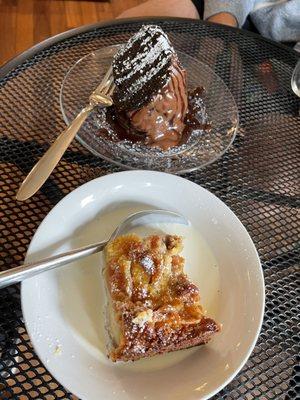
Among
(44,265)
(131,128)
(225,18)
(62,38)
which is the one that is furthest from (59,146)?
(225,18)

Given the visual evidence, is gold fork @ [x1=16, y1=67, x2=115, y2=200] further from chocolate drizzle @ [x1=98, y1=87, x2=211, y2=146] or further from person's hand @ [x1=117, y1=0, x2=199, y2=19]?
person's hand @ [x1=117, y1=0, x2=199, y2=19]

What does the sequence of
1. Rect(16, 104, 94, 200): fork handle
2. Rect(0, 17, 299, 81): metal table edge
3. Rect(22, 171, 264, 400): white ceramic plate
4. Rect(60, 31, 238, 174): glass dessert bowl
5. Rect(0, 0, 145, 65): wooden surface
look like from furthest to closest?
Rect(0, 0, 145, 65): wooden surface
Rect(0, 17, 299, 81): metal table edge
Rect(60, 31, 238, 174): glass dessert bowl
Rect(16, 104, 94, 200): fork handle
Rect(22, 171, 264, 400): white ceramic plate

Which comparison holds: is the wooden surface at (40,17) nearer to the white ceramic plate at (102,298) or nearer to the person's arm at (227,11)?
the person's arm at (227,11)

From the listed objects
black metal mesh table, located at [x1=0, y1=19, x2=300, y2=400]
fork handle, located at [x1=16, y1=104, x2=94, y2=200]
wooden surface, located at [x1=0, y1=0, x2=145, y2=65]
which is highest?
fork handle, located at [x1=16, y1=104, x2=94, y2=200]

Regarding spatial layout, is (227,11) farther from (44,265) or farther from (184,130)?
(44,265)

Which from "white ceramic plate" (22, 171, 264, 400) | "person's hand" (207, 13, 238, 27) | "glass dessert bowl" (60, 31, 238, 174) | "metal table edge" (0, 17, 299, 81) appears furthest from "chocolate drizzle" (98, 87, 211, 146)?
"person's hand" (207, 13, 238, 27)

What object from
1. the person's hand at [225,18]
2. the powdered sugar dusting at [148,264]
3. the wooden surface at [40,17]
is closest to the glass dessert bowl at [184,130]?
the powdered sugar dusting at [148,264]
